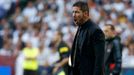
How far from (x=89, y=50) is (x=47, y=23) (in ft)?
44.0

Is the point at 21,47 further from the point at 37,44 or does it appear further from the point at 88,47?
the point at 88,47

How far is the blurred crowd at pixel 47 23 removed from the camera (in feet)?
62.2

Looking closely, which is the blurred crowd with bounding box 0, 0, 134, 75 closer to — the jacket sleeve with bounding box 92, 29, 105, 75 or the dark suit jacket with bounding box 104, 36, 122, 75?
the dark suit jacket with bounding box 104, 36, 122, 75

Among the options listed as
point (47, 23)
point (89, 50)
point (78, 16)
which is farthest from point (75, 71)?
point (47, 23)

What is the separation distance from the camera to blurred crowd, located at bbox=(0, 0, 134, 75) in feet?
62.2

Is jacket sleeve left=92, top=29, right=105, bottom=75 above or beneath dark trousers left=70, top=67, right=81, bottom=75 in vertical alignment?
above

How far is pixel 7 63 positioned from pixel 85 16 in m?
8.78

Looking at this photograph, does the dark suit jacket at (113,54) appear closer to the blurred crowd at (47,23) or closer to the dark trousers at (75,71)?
the dark trousers at (75,71)

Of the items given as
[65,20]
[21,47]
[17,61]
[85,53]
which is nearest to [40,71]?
[17,61]

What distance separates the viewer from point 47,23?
2122 centimetres

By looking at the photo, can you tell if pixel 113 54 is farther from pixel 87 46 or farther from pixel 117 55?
pixel 87 46

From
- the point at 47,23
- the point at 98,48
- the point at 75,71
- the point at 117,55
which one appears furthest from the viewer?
the point at 47,23

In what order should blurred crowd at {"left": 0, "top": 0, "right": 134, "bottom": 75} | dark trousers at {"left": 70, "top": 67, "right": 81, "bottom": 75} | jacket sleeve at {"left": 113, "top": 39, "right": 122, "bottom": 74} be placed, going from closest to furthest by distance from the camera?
dark trousers at {"left": 70, "top": 67, "right": 81, "bottom": 75}
jacket sleeve at {"left": 113, "top": 39, "right": 122, "bottom": 74}
blurred crowd at {"left": 0, "top": 0, "right": 134, "bottom": 75}

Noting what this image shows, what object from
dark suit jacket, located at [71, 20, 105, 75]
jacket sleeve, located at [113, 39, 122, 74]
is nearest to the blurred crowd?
jacket sleeve, located at [113, 39, 122, 74]
